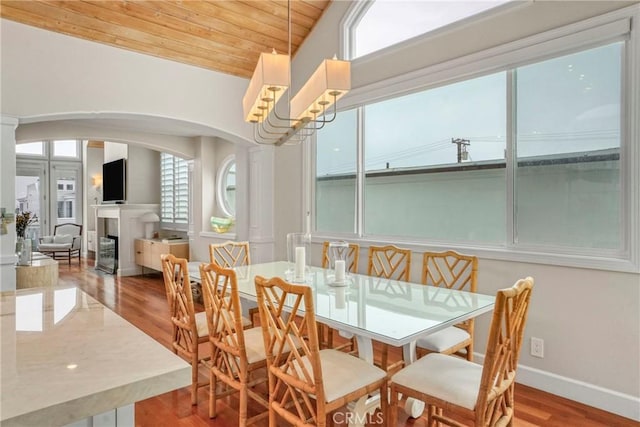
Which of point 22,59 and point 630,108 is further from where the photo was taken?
A: point 22,59

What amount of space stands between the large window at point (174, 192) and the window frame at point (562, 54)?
502 cm

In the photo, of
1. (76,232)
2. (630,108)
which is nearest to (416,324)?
(630,108)

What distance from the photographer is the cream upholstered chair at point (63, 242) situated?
29.1 feet

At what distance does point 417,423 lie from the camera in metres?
2.36

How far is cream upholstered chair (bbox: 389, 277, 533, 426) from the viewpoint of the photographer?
1.56 metres

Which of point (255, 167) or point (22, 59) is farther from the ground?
point (22, 59)

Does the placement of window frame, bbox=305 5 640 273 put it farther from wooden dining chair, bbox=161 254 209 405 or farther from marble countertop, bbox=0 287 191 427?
marble countertop, bbox=0 287 191 427

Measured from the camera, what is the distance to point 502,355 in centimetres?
166

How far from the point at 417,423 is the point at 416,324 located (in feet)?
2.94

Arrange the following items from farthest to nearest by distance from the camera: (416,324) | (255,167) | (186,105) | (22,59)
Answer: (255,167), (186,105), (22,59), (416,324)

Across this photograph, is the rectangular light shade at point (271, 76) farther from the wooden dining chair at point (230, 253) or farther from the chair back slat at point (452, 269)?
the chair back slat at point (452, 269)

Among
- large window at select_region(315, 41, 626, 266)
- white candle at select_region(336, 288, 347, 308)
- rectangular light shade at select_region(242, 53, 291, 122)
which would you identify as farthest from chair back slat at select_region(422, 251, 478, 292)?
rectangular light shade at select_region(242, 53, 291, 122)

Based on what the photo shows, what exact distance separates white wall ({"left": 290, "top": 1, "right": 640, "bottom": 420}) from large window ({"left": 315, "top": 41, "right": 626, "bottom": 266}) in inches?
8.6

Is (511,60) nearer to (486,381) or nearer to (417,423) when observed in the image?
(486,381)
